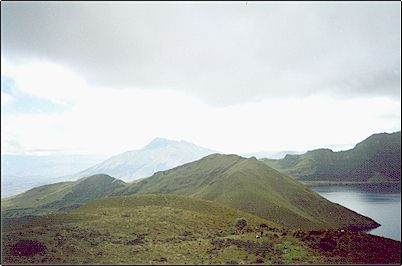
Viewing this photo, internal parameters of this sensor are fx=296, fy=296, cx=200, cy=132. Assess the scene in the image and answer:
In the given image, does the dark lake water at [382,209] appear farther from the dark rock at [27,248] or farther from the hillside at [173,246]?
the dark rock at [27,248]

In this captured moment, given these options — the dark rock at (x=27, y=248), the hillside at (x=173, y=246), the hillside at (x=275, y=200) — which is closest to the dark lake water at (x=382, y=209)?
the hillside at (x=275, y=200)

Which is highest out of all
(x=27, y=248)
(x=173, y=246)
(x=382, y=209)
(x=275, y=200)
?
(x=27, y=248)

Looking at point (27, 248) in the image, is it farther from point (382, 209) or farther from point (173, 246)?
point (382, 209)

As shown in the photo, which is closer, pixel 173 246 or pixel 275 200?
pixel 173 246

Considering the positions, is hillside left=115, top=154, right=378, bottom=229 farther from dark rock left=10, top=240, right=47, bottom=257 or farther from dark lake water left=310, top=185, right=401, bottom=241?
dark rock left=10, top=240, right=47, bottom=257

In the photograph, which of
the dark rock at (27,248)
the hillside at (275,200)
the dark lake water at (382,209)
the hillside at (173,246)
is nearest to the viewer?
the hillside at (173,246)

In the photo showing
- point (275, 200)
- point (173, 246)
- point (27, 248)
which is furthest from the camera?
point (275, 200)

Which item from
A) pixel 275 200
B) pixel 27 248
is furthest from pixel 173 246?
pixel 275 200

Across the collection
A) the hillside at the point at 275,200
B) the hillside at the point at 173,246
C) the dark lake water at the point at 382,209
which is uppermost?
the hillside at the point at 173,246

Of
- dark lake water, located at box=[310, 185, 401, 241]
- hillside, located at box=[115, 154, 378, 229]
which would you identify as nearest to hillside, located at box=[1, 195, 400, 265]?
hillside, located at box=[115, 154, 378, 229]

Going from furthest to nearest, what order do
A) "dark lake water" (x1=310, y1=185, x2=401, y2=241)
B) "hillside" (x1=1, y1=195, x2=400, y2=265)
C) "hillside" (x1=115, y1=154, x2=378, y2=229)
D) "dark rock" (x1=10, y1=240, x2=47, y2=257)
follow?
"dark lake water" (x1=310, y1=185, x2=401, y2=241) → "hillside" (x1=115, y1=154, x2=378, y2=229) → "dark rock" (x1=10, y1=240, x2=47, y2=257) → "hillside" (x1=1, y1=195, x2=400, y2=265)

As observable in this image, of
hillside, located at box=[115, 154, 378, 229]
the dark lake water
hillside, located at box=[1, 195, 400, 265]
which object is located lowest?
the dark lake water

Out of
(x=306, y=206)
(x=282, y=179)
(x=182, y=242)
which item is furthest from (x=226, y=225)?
(x=282, y=179)

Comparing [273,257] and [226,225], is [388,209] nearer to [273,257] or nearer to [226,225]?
[226,225]
